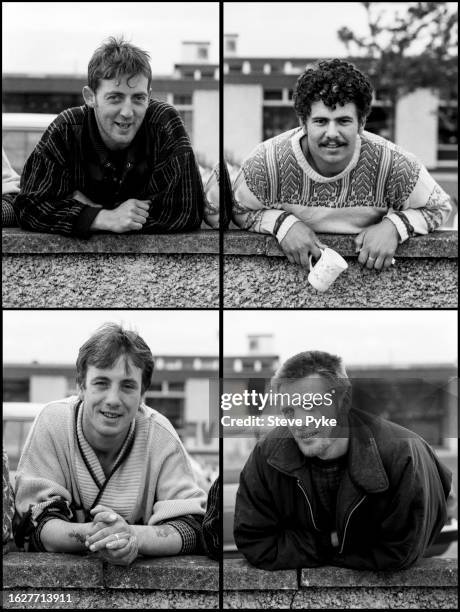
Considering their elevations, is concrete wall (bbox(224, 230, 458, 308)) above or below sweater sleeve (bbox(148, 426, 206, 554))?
above

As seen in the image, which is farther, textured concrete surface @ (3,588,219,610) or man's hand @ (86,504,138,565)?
textured concrete surface @ (3,588,219,610)

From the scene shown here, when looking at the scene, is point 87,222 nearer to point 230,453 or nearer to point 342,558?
point 230,453

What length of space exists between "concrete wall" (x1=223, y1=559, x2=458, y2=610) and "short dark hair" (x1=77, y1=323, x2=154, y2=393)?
64cm

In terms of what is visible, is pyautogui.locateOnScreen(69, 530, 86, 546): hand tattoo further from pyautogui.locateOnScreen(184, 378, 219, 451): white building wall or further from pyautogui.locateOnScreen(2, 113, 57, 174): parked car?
pyautogui.locateOnScreen(2, 113, 57, 174): parked car

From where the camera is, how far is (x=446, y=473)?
11.3 ft

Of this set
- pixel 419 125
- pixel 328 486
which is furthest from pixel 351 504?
pixel 419 125

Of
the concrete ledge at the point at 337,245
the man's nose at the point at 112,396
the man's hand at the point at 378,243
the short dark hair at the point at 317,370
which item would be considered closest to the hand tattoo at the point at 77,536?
the man's nose at the point at 112,396

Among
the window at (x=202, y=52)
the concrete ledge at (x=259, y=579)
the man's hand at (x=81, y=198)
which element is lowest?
the concrete ledge at (x=259, y=579)

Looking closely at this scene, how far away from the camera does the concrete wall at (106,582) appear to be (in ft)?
11.1

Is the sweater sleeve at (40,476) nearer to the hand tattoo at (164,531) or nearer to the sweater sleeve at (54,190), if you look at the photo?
the hand tattoo at (164,531)

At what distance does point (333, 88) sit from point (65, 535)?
151 cm

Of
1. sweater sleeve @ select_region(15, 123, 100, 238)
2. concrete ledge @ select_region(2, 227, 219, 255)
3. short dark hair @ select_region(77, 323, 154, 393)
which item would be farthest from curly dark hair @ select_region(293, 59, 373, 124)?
short dark hair @ select_region(77, 323, 154, 393)

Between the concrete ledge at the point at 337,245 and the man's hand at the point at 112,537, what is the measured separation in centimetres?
85

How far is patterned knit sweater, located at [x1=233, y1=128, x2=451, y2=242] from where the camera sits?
3361 millimetres
